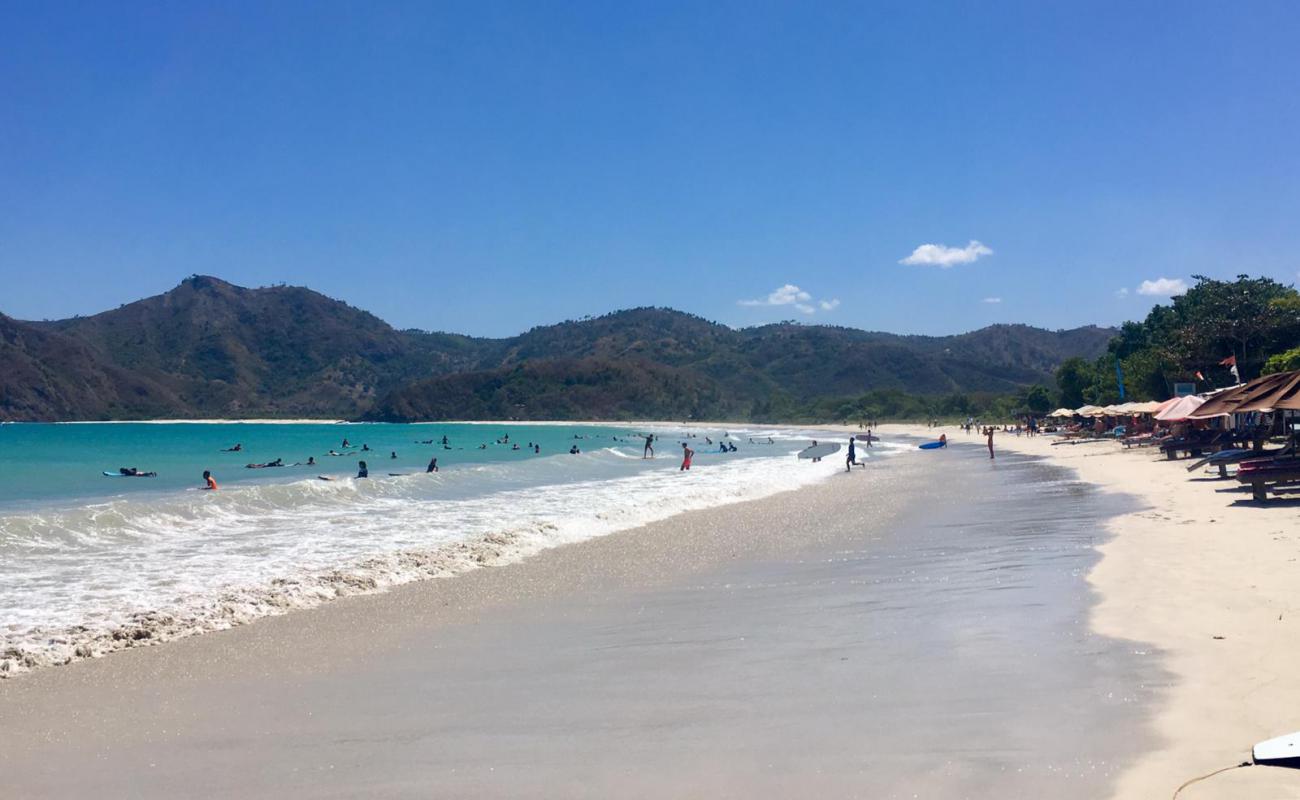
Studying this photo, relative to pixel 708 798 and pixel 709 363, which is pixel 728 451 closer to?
pixel 708 798

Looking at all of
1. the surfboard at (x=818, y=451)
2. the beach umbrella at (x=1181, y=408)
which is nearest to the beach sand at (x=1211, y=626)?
the beach umbrella at (x=1181, y=408)

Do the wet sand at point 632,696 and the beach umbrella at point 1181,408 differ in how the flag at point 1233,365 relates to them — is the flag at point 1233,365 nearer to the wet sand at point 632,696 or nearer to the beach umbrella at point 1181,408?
the beach umbrella at point 1181,408

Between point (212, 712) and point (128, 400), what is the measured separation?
180m

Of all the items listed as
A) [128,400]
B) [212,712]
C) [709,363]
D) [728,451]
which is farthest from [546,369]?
[212,712]

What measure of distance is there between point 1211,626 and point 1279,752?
113 inches

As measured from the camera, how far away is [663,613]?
29.5 feet

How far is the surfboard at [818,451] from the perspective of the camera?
145 ft

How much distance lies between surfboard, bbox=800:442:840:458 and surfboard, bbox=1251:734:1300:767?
130ft

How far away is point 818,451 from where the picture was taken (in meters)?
44.6

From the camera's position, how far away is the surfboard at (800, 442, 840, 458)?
44062 mm

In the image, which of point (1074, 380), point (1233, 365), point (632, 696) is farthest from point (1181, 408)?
point (1074, 380)

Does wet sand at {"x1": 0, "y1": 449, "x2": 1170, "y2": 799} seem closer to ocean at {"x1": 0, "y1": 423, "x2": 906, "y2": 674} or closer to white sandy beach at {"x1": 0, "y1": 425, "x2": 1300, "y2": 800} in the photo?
white sandy beach at {"x1": 0, "y1": 425, "x2": 1300, "y2": 800}

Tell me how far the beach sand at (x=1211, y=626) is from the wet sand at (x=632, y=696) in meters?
0.20

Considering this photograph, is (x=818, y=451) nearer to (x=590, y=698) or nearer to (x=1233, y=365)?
(x=1233, y=365)
